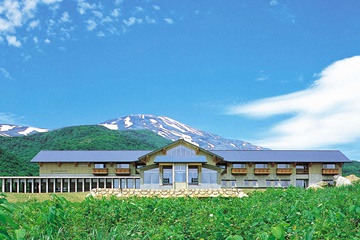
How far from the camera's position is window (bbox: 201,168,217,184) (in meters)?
30.3

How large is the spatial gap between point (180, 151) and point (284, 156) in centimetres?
1128

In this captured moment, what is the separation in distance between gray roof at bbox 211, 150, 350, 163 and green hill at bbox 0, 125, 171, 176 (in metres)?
26.0

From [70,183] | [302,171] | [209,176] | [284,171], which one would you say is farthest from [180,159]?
[302,171]

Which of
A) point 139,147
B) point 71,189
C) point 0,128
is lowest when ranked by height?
point 71,189

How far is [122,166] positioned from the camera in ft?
120

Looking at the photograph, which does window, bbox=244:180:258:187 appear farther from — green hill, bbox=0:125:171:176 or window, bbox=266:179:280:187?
green hill, bbox=0:125:171:176

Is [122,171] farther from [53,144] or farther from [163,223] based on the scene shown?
[53,144]

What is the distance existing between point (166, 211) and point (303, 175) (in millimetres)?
32884

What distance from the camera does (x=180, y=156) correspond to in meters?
31.6

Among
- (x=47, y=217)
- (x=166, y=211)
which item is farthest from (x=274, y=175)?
(x=47, y=217)

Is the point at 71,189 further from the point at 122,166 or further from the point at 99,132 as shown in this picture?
the point at 99,132

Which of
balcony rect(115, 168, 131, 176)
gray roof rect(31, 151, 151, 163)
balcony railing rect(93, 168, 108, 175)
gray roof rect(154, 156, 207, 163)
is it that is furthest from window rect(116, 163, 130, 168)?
gray roof rect(154, 156, 207, 163)

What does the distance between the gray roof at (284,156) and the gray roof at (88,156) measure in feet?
26.1

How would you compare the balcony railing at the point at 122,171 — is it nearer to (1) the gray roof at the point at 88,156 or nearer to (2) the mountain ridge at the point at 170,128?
(1) the gray roof at the point at 88,156
